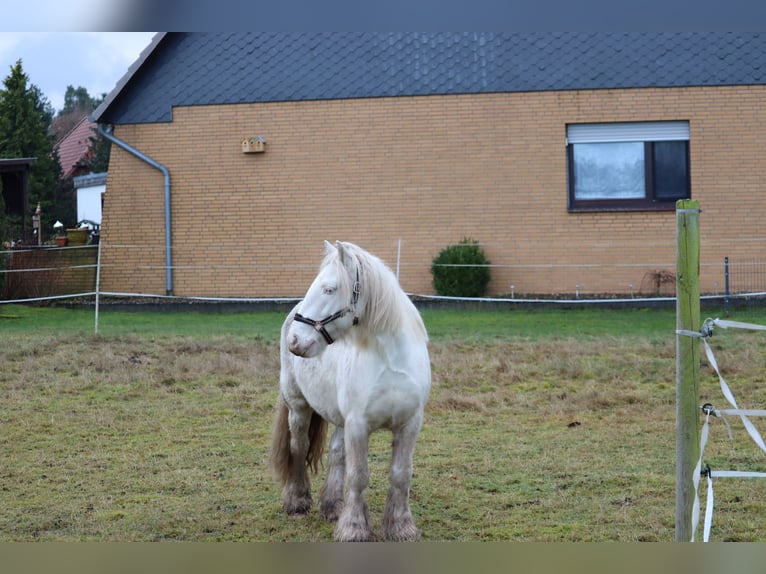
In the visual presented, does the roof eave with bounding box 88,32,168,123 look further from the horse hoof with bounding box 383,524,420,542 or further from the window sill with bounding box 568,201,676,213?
the horse hoof with bounding box 383,524,420,542

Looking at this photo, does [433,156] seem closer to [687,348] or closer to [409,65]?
[409,65]

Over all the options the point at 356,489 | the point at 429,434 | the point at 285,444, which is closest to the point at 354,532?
the point at 356,489

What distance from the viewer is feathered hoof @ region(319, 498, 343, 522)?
17.3 feet

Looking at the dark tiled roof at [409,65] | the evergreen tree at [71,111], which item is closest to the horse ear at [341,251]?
the dark tiled roof at [409,65]

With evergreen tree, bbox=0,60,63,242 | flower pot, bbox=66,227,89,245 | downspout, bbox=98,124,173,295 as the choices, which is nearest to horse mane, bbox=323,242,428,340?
downspout, bbox=98,124,173,295

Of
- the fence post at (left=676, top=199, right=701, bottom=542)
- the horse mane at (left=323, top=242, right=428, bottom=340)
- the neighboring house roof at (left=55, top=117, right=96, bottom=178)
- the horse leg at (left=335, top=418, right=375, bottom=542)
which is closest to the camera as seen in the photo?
the fence post at (left=676, top=199, right=701, bottom=542)

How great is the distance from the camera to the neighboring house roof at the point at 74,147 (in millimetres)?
23094

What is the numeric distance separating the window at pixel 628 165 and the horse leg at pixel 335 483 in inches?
403

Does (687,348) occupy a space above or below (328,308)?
below

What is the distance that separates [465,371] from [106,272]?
8.47m

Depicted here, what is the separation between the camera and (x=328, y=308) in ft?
14.8

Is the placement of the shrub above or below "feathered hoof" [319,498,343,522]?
above

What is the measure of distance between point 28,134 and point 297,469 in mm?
18530

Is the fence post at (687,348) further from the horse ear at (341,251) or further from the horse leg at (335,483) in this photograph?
the horse leg at (335,483)
